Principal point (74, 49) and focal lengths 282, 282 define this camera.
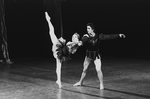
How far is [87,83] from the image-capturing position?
6254mm

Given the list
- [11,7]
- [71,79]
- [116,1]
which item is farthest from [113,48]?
[71,79]

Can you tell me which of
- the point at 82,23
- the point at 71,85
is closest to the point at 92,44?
the point at 71,85

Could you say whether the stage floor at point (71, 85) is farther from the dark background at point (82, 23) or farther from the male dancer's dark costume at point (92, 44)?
the dark background at point (82, 23)

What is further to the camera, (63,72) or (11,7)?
(11,7)

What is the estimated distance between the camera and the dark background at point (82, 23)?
1183 centimetres

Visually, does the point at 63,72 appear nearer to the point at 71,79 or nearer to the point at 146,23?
the point at 71,79

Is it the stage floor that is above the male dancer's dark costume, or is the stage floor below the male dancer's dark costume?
below

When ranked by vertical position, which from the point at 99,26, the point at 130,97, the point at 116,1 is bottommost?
the point at 130,97

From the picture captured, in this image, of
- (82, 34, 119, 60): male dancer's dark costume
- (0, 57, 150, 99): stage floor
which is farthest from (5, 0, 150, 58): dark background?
(82, 34, 119, 60): male dancer's dark costume

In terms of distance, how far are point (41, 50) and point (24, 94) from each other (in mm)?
7491

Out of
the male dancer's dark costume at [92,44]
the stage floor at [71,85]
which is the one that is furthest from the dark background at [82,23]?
the male dancer's dark costume at [92,44]

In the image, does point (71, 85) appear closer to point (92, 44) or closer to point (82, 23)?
point (92, 44)

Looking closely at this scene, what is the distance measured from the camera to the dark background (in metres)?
11.8

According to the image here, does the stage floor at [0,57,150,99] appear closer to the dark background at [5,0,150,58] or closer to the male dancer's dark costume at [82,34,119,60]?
the male dancer's dark costume at [82,34,119,60]
